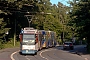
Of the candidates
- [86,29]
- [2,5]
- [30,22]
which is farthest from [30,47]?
[30,22]

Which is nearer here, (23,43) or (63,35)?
(23,43)

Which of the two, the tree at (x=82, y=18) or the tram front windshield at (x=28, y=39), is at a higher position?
the tree at (x=82, y=18)

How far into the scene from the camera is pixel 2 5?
178ft

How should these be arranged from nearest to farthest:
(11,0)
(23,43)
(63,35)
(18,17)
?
(23,43)
(11,0)
(18,17)
(63,35)

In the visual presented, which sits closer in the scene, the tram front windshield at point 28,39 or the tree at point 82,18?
the tram front windshield at point 28,39

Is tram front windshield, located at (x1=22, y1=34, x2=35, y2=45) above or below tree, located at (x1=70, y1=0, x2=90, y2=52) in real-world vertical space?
below

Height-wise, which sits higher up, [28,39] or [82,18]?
[82,18]

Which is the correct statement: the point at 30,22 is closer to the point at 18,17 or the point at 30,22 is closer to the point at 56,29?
the point at 18,17

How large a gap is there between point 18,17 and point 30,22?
771 cm

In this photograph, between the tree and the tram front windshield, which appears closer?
the tram front windshield

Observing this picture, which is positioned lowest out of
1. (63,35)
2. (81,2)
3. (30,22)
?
(63,35)

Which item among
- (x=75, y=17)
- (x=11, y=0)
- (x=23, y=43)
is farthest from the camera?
(x=11, y=0)

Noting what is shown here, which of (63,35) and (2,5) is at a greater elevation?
(2,5)

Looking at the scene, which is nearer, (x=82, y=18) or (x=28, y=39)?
(x=28, y=39)
